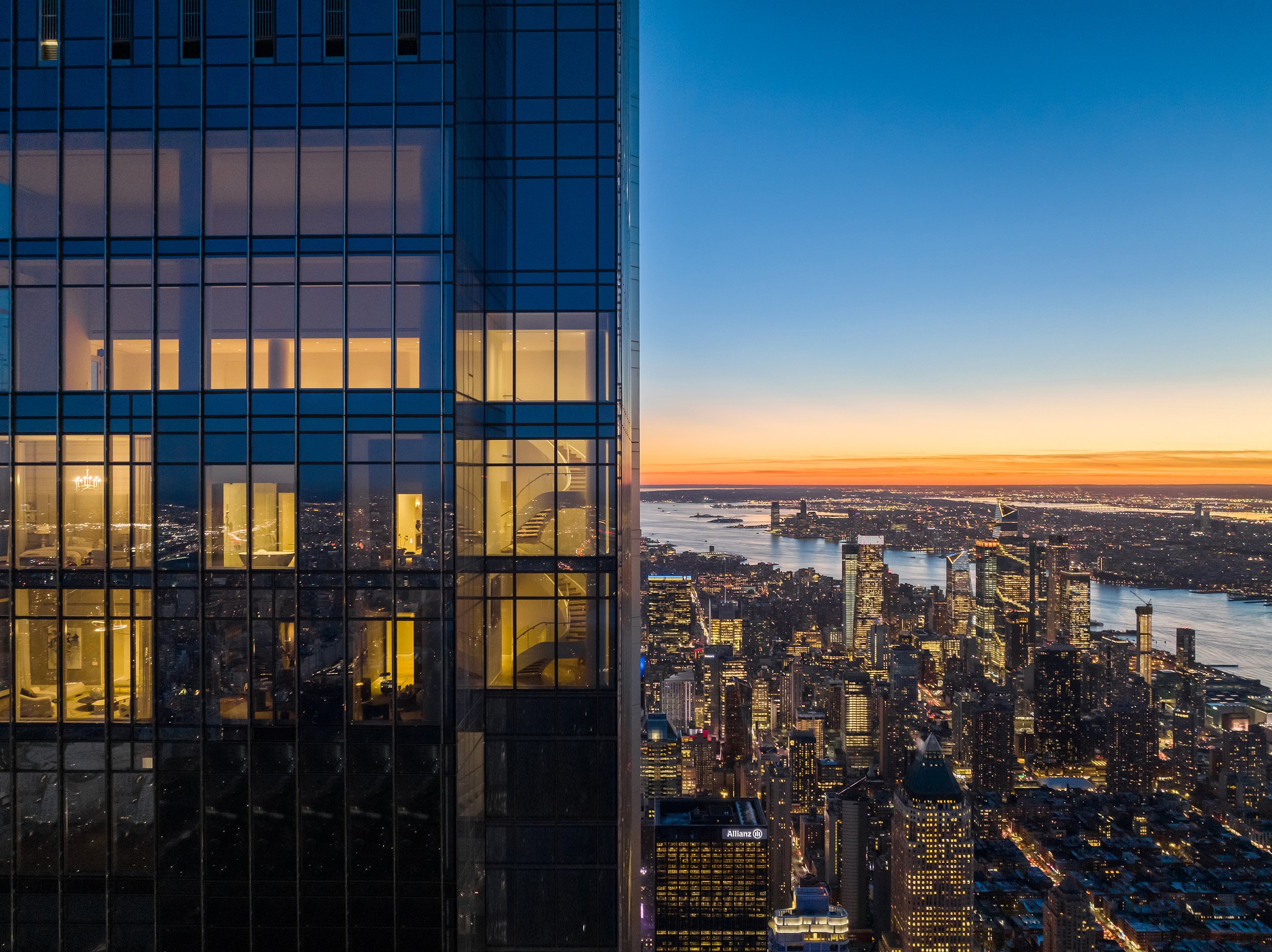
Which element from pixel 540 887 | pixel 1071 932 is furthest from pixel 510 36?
pixel 1071 932

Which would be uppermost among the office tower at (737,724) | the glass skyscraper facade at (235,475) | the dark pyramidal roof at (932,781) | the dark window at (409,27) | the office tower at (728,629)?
the dark window at (409,27)

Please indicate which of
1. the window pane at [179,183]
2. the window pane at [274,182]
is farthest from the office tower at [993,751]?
the window pane at [179,183]

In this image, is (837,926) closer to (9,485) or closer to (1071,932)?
(1071,932)

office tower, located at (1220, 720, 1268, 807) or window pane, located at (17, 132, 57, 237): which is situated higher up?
window pane, located at (17, 132, 57, 237)

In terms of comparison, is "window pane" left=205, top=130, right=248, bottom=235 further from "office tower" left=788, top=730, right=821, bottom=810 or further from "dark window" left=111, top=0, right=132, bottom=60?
"office tower" left=788, top=730, right=821, bottom=810

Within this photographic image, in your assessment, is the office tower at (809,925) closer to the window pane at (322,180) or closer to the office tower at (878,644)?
the office tower at (878,644)

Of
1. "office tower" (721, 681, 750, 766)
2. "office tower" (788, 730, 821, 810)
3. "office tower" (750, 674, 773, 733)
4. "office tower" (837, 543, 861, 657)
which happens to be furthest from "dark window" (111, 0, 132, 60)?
"office tower" (837, 543, 861, 657)
